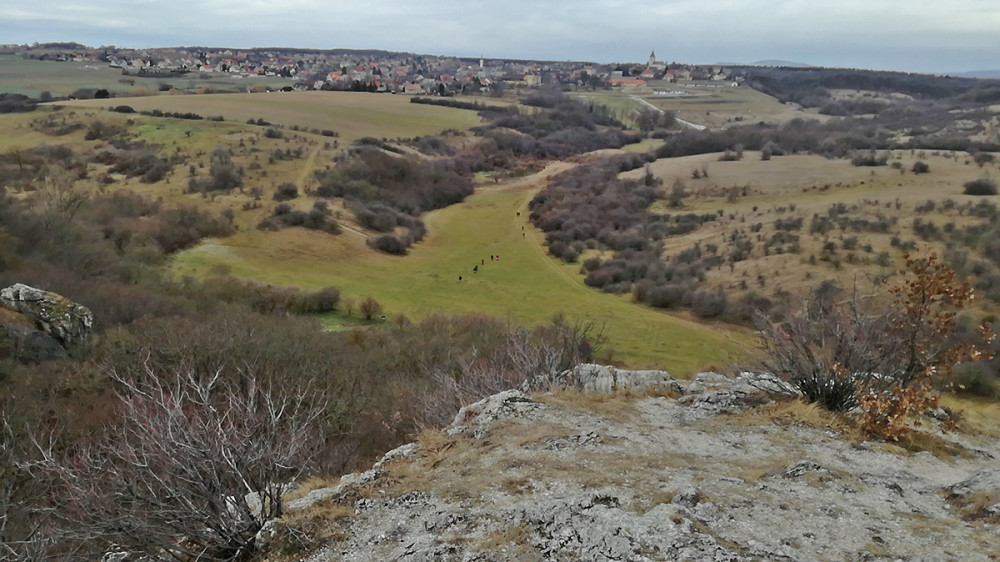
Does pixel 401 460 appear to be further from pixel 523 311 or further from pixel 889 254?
pixel 889 254

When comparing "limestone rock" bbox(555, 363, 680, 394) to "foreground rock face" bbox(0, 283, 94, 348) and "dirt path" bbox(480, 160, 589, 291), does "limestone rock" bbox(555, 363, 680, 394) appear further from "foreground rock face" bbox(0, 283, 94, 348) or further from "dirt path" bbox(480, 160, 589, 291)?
"dirt path" bbox(480, 160, 589, 291)

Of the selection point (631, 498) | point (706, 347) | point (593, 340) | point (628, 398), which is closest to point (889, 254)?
point (706, 347)

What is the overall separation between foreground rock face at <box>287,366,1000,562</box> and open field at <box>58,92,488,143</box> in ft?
205

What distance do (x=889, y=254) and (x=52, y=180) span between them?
43.5 m

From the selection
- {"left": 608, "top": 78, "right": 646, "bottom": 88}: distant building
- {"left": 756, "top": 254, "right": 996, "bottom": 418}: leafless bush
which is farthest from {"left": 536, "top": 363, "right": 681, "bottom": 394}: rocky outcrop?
{"left": 608, "top": 78, "right": 646, "bottom": 88}: distant building

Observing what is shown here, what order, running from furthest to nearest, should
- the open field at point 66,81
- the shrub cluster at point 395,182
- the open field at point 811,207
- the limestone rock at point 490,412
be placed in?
the open field at point 66,81
the shrub cluster at point 395,182
the open field at point 811,207
the limestone rock at point 490,412

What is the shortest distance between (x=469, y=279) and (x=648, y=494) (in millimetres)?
27706

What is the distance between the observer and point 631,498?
6.61 m

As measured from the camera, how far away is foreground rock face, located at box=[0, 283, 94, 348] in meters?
17.0

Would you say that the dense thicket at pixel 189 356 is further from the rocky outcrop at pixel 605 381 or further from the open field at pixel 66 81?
the open field at pixel 66 81

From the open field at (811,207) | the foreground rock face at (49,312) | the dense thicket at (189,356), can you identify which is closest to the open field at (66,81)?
the dense thicket at (189,356)

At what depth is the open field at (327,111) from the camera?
73250 millimetres

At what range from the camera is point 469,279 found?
3409 cm

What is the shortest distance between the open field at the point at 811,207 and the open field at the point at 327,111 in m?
36.4
